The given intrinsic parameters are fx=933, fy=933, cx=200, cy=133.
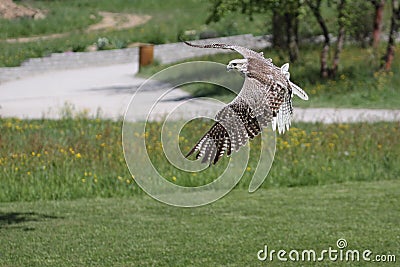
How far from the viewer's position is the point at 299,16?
60.0ft

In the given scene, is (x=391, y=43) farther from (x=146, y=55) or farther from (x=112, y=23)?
(x=112, y=23)

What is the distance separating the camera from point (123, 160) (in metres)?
10.8

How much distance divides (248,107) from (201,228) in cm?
506

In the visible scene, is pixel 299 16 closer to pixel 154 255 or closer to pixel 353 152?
pixel 353 152

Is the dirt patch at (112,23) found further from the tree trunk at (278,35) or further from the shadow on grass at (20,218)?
the shadow on grass at (20,218)

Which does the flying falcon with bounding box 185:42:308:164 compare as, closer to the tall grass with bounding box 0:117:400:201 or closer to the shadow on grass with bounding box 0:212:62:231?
the shadow on grass with bounding box 0:212:62:231

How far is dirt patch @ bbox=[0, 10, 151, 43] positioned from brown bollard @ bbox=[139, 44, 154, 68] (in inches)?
183

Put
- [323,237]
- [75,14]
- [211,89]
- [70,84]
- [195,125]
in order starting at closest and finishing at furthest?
[323,237] < [195,125] < [211,89] < [70,84] < [75,14]

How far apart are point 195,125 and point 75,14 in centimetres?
1945

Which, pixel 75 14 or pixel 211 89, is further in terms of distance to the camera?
pixel 75 14

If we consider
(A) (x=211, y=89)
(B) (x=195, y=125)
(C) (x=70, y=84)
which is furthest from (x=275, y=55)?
(B) (x=195, y=125)

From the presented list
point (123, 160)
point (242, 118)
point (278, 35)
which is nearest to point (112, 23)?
point (278, 35)

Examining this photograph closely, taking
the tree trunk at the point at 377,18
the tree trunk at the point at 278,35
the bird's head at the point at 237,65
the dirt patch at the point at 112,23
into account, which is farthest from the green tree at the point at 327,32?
the bird's head at the point at 237,65

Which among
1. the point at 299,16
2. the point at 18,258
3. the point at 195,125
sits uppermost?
the point at 299,16
